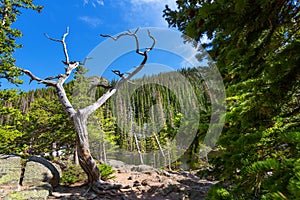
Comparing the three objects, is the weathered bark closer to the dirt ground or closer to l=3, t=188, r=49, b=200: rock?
the dirt ground

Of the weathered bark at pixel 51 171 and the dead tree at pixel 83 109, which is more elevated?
the dead tree at pixel 83 109

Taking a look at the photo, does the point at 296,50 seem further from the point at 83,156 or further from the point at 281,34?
the point at 83,156

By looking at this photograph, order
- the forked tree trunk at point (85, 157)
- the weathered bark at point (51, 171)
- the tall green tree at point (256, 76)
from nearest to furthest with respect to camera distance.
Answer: the tall green tree at point (256, 76) → the forked tree trunk at point (85, 157) → the weathered bark at point (51, 171)

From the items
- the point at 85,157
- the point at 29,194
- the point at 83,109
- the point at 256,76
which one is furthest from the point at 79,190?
the point at 256,76

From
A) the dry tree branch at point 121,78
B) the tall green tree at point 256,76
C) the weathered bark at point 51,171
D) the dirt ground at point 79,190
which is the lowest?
the dirt ground at point 79,190

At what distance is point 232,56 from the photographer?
130 centimetres

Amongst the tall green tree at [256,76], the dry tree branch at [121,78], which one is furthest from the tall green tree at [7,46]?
the tall green tree at [256,76]

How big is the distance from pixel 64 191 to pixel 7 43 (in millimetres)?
5856

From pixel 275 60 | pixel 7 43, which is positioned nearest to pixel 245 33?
pixel 275 60

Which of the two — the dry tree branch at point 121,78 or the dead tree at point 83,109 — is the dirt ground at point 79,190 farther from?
the dry tree branch at point 121,78

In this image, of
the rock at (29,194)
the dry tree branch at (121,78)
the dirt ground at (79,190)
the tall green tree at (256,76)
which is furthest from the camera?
the dry tree branch at (121,78)

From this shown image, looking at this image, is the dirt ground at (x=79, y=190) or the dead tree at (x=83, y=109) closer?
the dirt ground at (x=79, y=190)

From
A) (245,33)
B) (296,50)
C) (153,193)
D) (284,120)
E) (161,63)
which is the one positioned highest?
(161,63)

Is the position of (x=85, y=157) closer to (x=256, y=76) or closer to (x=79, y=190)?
(x=79, y=190)
